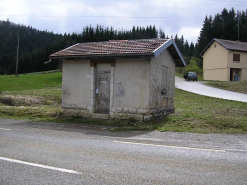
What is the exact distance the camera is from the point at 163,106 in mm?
14875

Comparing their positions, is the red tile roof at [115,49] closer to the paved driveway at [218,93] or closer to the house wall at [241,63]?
the paved driveway at [218,93]

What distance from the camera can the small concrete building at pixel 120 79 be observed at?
13.4 m

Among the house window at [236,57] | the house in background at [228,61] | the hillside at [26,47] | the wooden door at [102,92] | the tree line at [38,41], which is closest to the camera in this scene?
the wooden door at [102,92]

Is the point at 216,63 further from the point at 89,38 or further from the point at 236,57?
the point at 89,38

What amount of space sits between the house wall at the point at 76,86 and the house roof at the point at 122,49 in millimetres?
615

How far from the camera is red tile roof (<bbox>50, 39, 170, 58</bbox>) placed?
43.7 ft

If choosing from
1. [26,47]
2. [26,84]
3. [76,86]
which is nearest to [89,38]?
[26,84]

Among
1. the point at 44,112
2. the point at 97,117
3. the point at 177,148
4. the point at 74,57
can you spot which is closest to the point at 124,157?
the point at 177,148

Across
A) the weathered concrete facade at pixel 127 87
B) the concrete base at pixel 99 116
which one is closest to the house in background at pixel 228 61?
the weathered concrete facade at pixel 127 87

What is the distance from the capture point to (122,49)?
46.2 feet

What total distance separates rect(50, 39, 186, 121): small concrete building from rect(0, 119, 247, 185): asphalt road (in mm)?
4174

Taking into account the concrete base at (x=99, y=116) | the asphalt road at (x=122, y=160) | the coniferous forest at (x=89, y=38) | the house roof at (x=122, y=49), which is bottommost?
the asphalt road at (x=122, y=160)

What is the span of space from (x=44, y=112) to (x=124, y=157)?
10.5 m

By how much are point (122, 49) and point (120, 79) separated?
1543 mm
